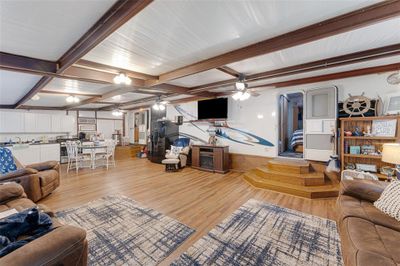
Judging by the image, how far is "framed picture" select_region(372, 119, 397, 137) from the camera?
329 centimetres

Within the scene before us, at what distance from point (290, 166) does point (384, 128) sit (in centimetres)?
184

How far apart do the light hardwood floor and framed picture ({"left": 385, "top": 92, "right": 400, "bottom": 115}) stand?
2.04 meters

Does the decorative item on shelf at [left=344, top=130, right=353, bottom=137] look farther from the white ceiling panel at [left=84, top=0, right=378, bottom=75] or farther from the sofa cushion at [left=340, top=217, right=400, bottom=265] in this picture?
the white ceiling panel at [left=84, top=0, right=378, bottom=75]

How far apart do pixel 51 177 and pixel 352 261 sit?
15.7 ft

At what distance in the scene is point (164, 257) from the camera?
1.95 meters

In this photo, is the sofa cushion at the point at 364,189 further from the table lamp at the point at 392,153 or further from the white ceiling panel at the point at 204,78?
the white ceiling panel at the point at 204,78

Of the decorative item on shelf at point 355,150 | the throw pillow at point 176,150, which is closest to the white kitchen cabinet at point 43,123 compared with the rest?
the throw pillow at point 176,150

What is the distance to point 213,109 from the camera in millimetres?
5879

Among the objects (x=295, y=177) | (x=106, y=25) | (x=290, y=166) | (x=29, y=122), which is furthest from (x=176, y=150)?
(x=29, y=122)

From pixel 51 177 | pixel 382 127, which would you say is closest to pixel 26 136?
pixel 51 177

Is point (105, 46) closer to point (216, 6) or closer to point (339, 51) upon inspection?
point (216, 6)

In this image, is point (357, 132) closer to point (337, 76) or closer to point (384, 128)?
point (384, 128)

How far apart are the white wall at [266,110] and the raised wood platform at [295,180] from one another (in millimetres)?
719

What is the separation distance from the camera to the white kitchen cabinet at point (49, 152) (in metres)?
6.56
